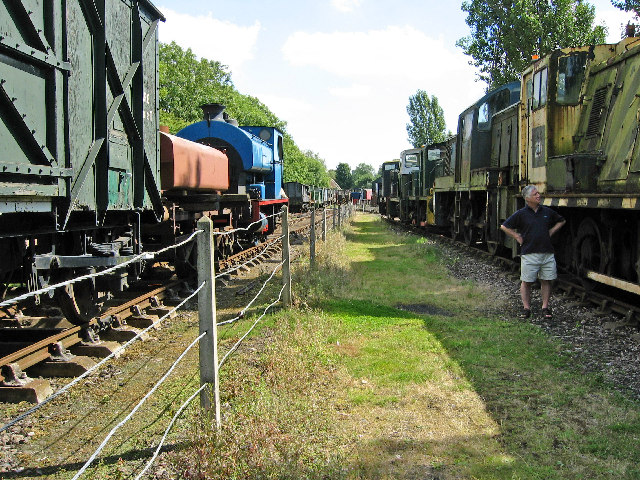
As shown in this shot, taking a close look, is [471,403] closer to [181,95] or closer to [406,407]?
[406,407]

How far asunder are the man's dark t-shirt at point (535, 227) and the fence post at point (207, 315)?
17.5 feet

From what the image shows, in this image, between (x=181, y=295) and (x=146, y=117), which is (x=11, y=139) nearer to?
(x=146, y=117)

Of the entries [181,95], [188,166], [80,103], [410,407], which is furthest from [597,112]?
[181,95]

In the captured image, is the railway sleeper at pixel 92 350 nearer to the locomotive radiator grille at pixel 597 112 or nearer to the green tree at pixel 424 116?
the locomotive radiator grille at pixel 597 112

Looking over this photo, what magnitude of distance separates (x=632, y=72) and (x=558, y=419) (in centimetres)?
550

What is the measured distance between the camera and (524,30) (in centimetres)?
2842

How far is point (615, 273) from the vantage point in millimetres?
8258

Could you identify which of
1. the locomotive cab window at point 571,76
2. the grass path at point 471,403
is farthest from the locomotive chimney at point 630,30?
the grass path at point 471,403

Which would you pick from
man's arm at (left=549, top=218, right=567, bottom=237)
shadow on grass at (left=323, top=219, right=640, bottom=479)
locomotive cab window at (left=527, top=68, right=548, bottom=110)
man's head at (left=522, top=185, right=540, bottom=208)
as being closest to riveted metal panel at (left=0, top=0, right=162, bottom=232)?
shadow on grass at (left=323, top=219, right=640, bottom=479)

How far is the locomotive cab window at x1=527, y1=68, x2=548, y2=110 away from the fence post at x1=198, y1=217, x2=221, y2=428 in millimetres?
7412

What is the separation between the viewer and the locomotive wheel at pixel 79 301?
19.0ft

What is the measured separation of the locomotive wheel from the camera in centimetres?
580

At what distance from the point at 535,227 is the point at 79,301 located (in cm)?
584

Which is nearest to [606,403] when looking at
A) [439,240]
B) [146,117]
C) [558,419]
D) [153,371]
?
[558,419]
